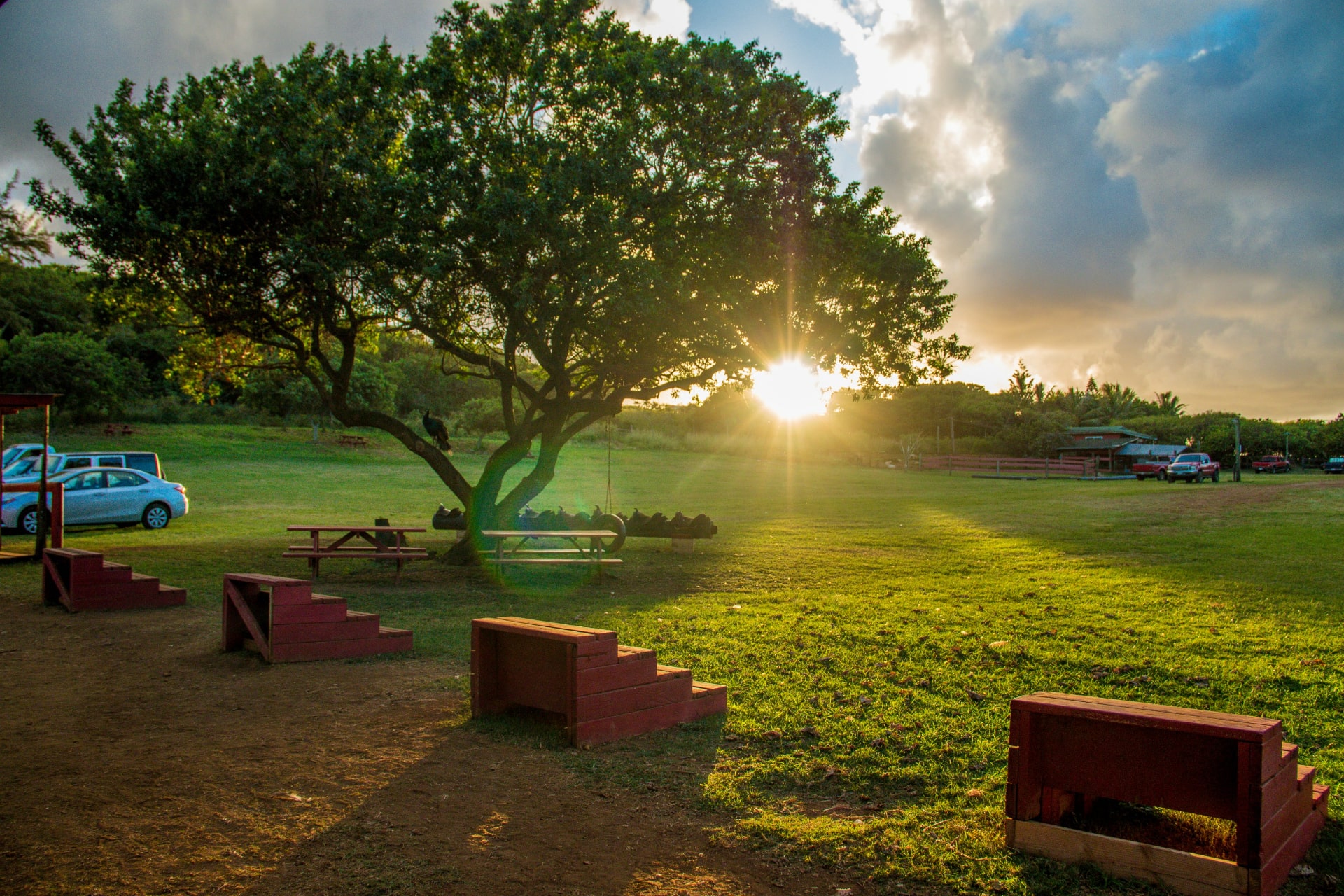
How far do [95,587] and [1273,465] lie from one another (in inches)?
3379

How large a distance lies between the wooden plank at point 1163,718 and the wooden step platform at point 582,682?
247cm

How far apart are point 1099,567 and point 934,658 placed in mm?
8077

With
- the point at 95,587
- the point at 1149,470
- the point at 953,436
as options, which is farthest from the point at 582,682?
the point at 953,436

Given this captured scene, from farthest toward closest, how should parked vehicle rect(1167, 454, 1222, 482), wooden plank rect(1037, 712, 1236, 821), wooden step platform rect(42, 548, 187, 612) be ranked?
parked vehicle rect(1167, 454, 1222, 482), wooden step platform rect(42, 548, 187, 612), wooden plank rect(1037, 712, 1236, 821)

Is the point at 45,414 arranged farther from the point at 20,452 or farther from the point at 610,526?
the point at 20,452

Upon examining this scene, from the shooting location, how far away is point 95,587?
10.3 meters

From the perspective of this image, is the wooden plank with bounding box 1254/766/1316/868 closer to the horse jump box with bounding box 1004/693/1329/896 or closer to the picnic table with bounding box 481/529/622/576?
the horse jump box with bounding box 1004/693/1329/896

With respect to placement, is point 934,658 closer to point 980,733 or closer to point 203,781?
point 980,733

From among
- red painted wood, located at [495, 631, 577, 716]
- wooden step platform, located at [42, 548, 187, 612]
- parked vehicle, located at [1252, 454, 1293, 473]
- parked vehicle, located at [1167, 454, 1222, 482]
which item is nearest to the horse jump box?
red painted wood, located at [495, 631, 577, 716]

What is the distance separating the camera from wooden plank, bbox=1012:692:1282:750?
334 centimetres

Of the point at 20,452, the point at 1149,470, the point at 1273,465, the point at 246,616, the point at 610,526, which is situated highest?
the point at 20,452

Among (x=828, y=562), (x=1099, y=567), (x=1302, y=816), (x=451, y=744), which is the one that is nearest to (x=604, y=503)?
(x=828, y=562)

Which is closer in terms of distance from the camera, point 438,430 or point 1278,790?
point 1278,790

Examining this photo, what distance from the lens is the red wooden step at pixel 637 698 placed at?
5.27 m
